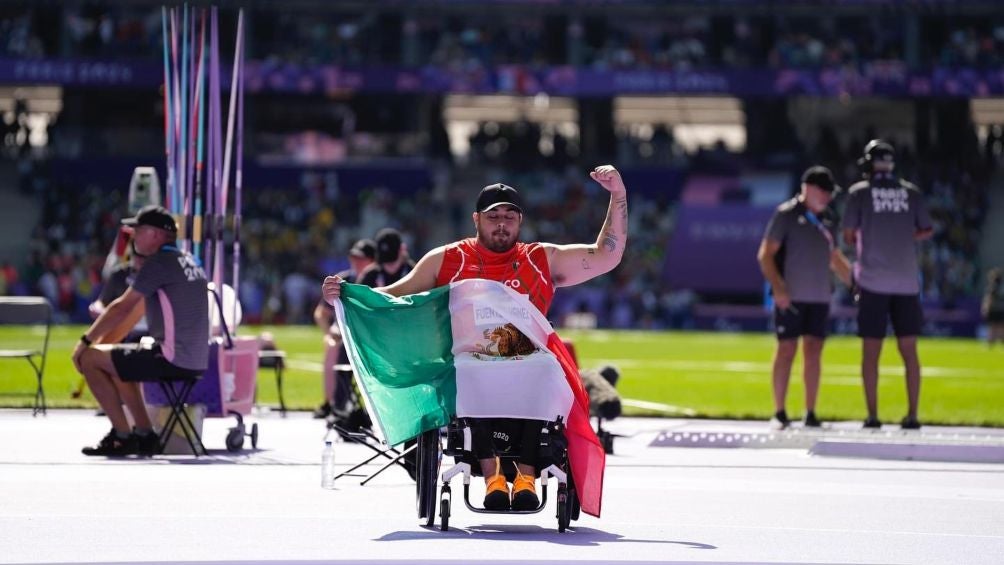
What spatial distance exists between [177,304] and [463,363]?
391cm

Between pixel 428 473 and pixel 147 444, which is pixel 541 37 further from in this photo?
pixel 428 473

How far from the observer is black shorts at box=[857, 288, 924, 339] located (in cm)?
1448

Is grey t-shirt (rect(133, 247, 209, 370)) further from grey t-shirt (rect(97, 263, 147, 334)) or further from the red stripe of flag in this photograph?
the red stripe of flag

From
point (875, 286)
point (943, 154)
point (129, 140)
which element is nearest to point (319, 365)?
point (875, 286)

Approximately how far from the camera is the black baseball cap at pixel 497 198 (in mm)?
8750

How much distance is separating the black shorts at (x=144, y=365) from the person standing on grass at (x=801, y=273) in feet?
16.1

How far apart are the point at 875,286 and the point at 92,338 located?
20.6 feet

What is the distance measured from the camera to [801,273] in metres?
14.5

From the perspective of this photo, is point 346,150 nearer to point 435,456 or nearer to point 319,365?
point 319,365

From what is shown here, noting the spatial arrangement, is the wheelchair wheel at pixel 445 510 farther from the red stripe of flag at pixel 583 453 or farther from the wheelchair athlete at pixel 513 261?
the red stripe of flag at pixel 583 453

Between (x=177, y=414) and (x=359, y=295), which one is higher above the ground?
(x=359, y=295)

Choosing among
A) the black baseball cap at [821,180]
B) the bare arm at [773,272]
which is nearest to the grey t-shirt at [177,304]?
the bare arm at [773,272]

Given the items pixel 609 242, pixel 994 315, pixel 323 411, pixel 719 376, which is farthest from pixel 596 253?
pixel 994 315

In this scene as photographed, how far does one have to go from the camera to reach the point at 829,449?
13086 millimetres
